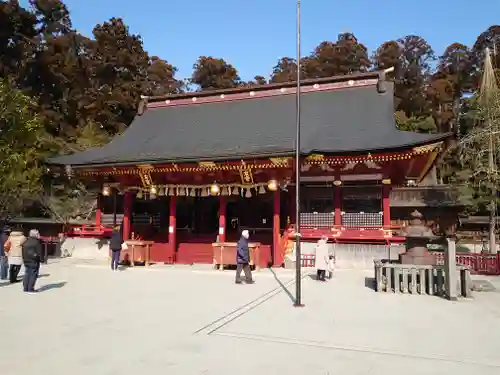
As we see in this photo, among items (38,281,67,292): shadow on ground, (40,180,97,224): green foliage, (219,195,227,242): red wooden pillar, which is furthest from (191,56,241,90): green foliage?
(38,281,67,292): shadow on ground

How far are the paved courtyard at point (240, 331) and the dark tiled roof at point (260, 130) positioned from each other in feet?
22.9

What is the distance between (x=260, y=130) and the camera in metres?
18.9

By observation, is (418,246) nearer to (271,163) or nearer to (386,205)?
(386,205)

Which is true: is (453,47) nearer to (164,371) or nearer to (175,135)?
(175,135)

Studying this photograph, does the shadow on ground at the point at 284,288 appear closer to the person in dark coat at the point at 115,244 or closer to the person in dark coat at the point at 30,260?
the person in dark coat at the point at 115,244

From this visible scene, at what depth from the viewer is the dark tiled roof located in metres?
15.6

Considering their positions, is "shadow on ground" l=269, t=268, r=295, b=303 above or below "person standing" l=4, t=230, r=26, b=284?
below

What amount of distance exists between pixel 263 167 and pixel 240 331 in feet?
31.6

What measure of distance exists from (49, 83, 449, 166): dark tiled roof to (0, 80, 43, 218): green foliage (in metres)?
2.56

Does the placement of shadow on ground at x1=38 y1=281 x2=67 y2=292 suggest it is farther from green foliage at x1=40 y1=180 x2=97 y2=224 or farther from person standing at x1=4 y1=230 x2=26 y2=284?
green foliage at x1=40 y1=180 x2=97 y2=224

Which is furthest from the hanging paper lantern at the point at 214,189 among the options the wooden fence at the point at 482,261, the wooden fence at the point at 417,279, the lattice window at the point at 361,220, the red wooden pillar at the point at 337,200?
the wooden fence at the point at 482,261

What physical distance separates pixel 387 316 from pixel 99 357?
4969mm

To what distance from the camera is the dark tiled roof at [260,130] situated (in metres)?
15.6

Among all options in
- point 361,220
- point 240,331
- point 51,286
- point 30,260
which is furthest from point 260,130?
point 240,331
